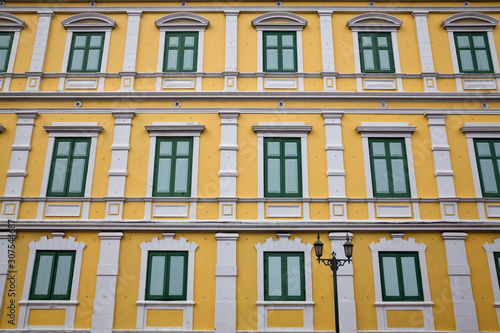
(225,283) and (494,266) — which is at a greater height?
(494,266)

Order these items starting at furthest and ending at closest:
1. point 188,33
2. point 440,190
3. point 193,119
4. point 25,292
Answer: point 188,33 < point 193,119 < point 440,190 < point 25,292

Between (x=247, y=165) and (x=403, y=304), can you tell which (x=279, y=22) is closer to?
(x=247, y=165)

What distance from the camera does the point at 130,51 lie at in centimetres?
1544

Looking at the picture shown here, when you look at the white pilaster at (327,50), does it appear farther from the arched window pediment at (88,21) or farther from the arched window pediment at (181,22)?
the arched window pediment at (88,21)

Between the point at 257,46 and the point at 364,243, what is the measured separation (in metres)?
7.72

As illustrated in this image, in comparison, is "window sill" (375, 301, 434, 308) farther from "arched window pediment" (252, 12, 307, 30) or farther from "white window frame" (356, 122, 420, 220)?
"arched window pediment" (252, 12, 307, 30)

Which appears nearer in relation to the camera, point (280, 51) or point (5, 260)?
point (5, 260)

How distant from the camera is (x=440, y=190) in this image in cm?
1377

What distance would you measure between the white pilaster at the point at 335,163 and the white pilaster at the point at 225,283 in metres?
3.27

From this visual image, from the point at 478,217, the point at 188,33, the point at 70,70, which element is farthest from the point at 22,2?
the point at 478,217

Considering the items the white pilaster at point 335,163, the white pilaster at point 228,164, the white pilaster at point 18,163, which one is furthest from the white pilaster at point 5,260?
the white pilaster at point 335,163

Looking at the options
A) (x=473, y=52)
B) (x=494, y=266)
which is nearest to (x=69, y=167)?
(x=494, y=266)

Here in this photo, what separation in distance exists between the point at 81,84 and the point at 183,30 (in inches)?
161

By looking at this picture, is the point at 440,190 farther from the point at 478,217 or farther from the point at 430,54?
the point at 430,54
